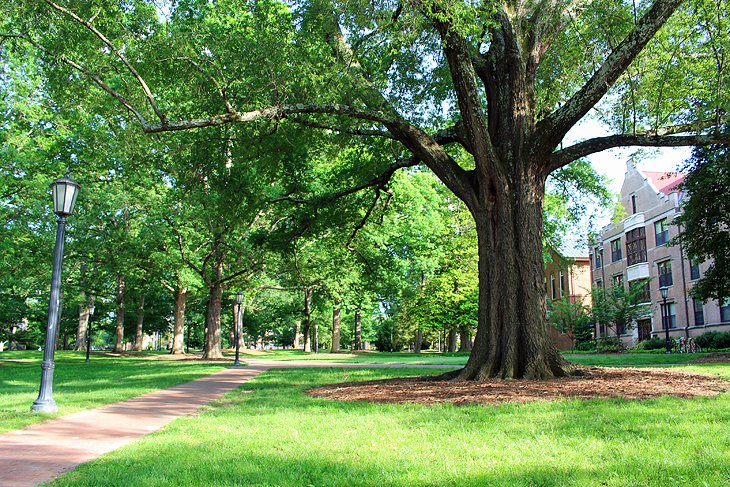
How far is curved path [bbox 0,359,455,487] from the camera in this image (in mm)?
5290

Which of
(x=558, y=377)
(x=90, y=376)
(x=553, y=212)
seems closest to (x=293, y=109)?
(x=558, y=377)

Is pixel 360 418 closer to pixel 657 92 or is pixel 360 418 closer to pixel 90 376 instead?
pixel 657 92

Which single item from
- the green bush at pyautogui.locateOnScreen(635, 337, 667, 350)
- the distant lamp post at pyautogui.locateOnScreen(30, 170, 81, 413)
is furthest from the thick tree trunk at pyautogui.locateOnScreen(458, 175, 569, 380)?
the green bush at pyautogui.locateOnScreen(635, 337, 667, 350)

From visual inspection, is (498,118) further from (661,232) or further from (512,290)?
(661,232)

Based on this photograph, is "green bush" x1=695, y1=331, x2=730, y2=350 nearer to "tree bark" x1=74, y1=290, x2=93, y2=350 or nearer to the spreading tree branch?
the spreading tree branch

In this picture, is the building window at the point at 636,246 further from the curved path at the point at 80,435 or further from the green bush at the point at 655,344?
the curved path at the point at 80,435

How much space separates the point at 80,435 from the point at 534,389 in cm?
652

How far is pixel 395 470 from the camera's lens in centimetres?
466

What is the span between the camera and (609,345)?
37312mm

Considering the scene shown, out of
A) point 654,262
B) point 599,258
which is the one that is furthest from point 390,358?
point 599,258

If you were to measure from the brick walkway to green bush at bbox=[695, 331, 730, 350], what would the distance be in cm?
2945

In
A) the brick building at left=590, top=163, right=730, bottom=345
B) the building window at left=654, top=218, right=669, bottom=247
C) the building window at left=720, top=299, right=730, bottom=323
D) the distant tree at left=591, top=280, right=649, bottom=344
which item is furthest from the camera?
the building window at left=654, top=218, right=669, bottom=247

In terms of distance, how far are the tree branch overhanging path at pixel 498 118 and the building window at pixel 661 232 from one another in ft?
101

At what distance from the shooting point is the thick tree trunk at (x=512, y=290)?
10969 mm
